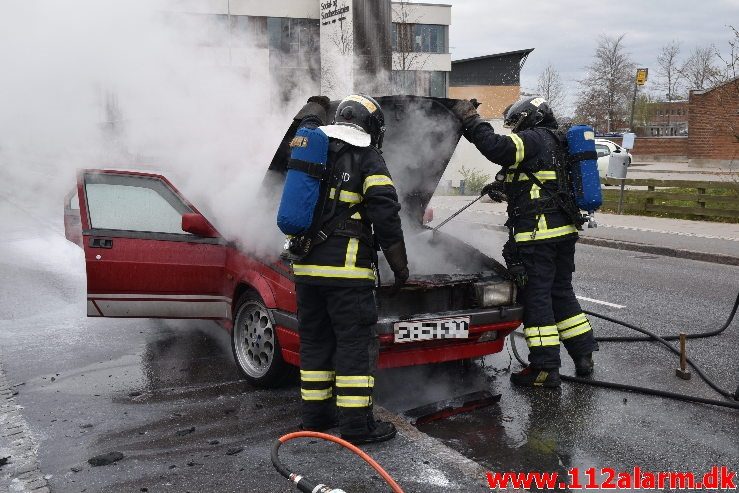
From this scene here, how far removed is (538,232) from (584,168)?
57 centimetres

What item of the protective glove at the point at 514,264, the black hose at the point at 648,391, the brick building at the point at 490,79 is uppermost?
the brick building at the point at 490,79

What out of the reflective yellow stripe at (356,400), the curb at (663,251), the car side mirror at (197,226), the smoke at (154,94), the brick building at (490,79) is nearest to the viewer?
the reflective yellow stripe at (356,400)

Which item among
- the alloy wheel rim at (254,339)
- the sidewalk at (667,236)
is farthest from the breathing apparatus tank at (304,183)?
the sidewalk at (667,236)

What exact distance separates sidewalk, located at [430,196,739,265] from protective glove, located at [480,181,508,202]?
4.01 m

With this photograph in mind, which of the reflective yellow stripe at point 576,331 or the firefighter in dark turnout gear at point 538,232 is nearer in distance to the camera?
the firefighter in dark turnout gear at point 538,232

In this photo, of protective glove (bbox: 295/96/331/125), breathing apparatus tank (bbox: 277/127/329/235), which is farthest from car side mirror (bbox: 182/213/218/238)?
breathing apparatus tank (bbox: 277/127/329/235)

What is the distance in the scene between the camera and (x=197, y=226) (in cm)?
534

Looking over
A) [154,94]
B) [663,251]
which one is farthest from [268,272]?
[663,251]

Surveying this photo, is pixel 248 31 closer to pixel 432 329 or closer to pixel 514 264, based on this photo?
pixel 514 264

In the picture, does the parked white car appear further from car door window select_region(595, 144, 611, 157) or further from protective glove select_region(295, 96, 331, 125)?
protective glove select_region(295, 96, 331, 125)

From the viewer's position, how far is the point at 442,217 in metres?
6.49

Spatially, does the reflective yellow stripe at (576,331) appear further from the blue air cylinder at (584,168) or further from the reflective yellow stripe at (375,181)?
the reflective yellow stripe at (375,181)

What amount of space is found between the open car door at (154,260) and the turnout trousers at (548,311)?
7.37 feet

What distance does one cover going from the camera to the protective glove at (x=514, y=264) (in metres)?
4.89
